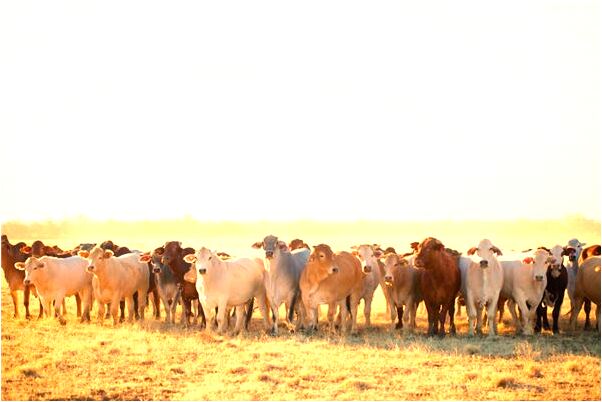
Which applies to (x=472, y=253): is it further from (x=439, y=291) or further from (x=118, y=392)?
(x=118, y=392)

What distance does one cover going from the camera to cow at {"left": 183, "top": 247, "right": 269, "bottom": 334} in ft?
59.6

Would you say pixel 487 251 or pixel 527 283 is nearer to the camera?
pixel 487 251

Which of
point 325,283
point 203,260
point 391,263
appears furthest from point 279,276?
point 391,263

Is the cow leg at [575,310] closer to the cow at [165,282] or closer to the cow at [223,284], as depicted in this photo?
the cow at [223,284]

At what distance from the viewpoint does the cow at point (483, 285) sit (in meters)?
18.0

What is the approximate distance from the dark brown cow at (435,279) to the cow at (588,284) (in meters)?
3.13

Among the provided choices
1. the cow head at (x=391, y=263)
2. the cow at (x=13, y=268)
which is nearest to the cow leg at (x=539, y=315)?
the cow head at (x=391, y=263)

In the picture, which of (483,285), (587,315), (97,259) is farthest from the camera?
(97,259)

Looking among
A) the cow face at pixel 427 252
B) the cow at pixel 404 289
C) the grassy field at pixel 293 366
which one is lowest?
the grassy field at pixel 293 366

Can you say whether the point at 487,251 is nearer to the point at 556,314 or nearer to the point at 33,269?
the point at 556,314

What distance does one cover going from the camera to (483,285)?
18031mm

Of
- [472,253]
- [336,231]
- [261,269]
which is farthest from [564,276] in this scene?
[336,231]

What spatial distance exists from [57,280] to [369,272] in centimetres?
766

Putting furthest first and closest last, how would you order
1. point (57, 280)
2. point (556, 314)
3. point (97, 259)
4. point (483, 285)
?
1. point (57, 280)
2. point (97, 259)
3. point (556, 314)
4. point (483, 285)
